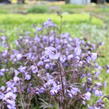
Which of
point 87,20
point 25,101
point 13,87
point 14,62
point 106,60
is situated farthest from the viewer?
point 87,20

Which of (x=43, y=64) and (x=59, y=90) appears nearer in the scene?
(x=59, y=90)

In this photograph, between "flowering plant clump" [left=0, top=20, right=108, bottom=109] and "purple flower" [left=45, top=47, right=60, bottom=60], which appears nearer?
"purple flower" [left=45, top=47, right=60, bottom=60]

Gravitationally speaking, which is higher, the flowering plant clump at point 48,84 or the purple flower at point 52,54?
the purple flower at point 52,54

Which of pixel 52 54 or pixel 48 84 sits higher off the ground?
pixel 52 54

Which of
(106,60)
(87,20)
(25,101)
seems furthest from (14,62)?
(87,20)

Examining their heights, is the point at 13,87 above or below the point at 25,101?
above

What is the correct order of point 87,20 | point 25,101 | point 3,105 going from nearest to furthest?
point 3,105
point 25,101
point 87,20

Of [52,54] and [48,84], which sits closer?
[52,54]

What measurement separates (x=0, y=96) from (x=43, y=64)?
0.81m

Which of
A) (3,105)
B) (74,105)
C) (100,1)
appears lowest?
(100,1)

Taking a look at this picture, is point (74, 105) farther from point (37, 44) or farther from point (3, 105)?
point (37, 44)

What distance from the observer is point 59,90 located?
2467 millimetres

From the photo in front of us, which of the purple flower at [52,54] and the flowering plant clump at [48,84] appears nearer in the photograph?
the purple flower at [52,54]

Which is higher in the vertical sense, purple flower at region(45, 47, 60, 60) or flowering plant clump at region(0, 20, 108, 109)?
purple flower at region(45, 47, 60, 60)
